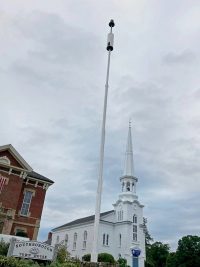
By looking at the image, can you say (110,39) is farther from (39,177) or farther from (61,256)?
(39,177)

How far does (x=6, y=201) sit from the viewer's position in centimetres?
3105

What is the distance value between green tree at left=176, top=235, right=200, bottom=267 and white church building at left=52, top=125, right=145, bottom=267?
8.83m

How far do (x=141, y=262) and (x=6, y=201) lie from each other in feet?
114

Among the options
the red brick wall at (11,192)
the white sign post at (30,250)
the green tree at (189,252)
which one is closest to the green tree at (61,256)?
the white sign post at (30,250)

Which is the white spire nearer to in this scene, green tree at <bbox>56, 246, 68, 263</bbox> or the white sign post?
green tree at <bbox>56, 246, 68, 263</bbox>

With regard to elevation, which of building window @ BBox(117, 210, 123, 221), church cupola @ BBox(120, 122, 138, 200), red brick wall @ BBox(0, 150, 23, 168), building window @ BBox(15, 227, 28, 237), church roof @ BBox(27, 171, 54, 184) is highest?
church cupola @ BBox(120, 122, 138, 200)

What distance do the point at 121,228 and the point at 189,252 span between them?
14.7 m

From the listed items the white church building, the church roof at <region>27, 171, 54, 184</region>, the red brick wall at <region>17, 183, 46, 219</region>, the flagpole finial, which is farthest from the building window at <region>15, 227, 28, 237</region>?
the white church building

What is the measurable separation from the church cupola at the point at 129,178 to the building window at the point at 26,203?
2996 cm

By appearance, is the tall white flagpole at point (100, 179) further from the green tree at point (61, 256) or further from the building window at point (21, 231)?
the building window at point (21, 231)

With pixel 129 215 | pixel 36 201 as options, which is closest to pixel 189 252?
pixel 129 215

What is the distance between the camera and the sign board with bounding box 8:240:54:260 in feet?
45.3

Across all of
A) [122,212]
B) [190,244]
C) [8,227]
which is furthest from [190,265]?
[8,227]

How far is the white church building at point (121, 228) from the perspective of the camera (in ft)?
184
